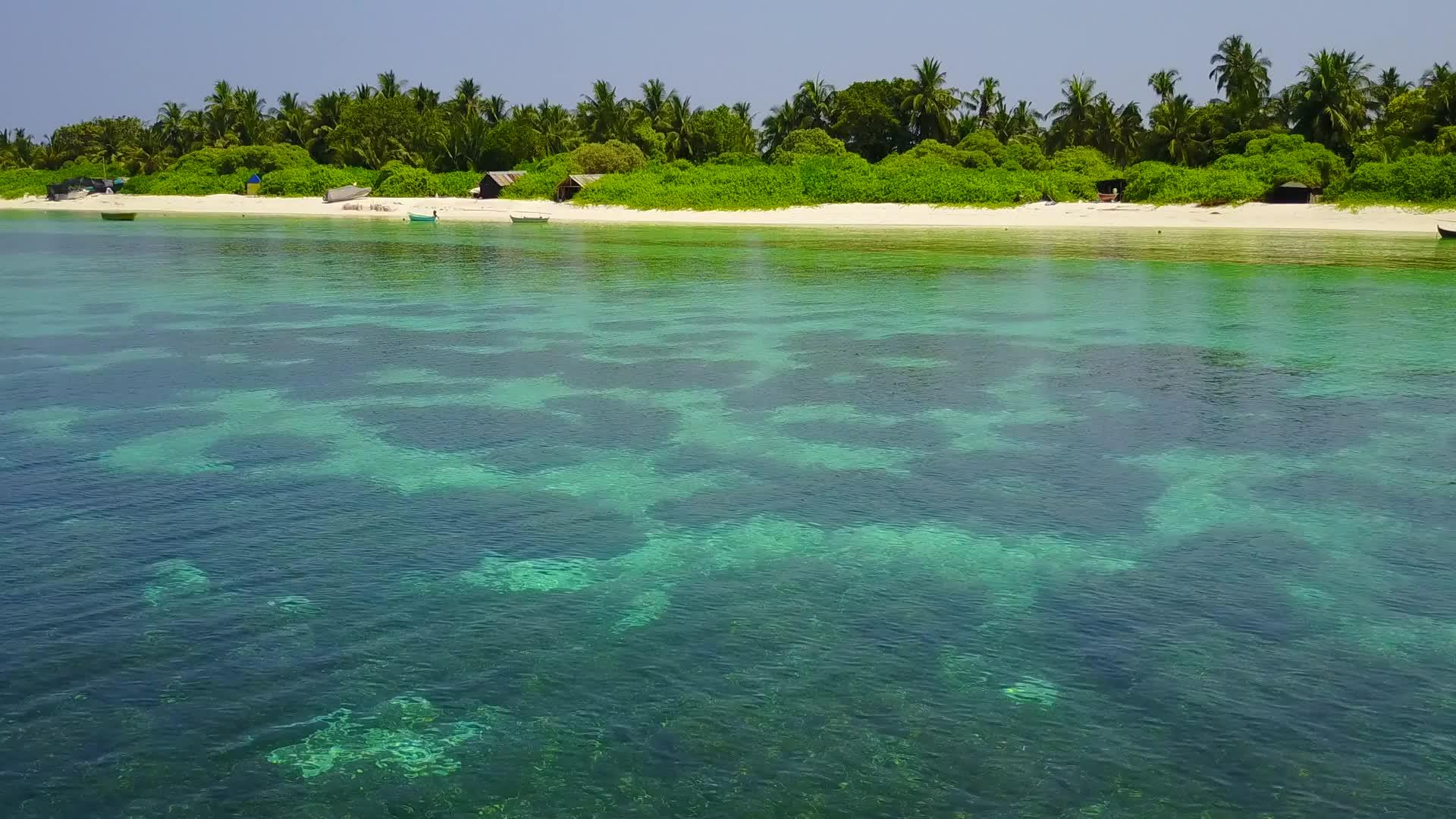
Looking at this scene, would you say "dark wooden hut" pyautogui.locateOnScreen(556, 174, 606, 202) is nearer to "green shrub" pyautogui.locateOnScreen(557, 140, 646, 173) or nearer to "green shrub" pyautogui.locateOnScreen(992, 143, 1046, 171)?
"green shrub" pyautogui.locateOnScreen(557, 140, 646, 173)

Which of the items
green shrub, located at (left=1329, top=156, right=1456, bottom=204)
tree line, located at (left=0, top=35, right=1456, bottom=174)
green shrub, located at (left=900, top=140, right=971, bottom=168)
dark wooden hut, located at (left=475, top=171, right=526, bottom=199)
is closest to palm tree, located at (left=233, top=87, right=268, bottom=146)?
tree line, located at (left=0, top=35, right=1456, bottom=174)

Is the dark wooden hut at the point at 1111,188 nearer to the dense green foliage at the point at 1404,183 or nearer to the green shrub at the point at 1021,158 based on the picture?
the green shrub at the point at 1021,158

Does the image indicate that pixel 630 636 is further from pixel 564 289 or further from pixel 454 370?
pixel 564 289

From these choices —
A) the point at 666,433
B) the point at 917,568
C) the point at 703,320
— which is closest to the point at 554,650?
the point at 917,568

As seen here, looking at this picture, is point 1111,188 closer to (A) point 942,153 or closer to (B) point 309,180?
(A) point 942,153

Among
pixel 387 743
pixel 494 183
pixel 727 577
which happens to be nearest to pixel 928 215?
pixel 494 183

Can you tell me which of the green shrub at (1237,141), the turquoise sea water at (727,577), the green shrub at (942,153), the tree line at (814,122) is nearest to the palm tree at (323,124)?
the tree line at (814,122)
